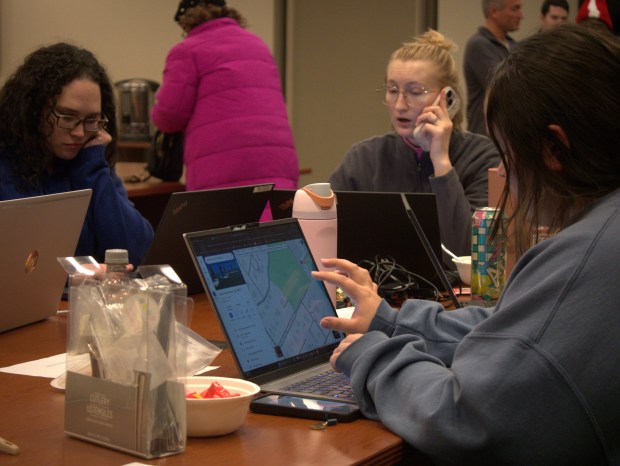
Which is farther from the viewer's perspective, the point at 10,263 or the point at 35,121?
the point at 35,121

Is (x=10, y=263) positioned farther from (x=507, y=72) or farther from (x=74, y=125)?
(x=507, y=72)

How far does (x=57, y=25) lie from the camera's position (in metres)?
6.68

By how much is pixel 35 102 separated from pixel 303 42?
4.08 m

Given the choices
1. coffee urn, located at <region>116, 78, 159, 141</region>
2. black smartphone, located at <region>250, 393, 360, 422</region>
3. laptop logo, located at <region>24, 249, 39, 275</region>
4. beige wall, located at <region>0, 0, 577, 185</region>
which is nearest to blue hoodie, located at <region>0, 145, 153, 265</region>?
laptop logo, located at <region>24, 249, 39, 275</region>

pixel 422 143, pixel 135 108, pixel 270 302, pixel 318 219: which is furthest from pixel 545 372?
pixel 135 108

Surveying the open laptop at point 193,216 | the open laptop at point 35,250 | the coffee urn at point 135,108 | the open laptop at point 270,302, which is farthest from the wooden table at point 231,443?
the coffee urn at point 135,108

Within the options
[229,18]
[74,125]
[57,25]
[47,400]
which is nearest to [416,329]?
[47,400]

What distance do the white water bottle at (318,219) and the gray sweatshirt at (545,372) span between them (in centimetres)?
71

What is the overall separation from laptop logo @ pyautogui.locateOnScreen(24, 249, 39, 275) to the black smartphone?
26.5 inches

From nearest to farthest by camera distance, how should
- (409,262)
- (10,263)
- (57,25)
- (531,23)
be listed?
(10,263), (409,262), (531,23), (57,25)

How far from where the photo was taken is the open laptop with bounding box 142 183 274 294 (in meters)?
1.99

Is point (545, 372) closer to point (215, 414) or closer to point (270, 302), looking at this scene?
point (215, 414)

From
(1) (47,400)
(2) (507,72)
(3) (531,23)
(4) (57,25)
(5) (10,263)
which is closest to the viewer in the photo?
(2) (507,72)

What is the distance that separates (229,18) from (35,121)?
1.54 meters
